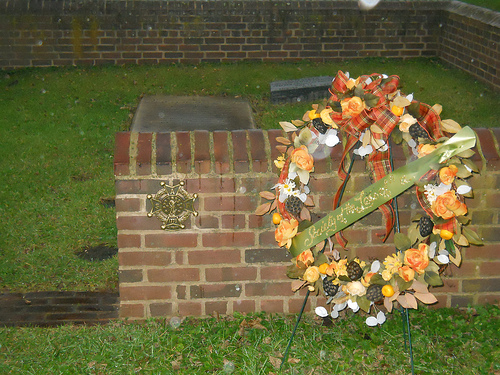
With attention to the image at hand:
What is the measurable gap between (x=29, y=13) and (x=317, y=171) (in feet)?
28.8

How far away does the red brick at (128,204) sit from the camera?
3596mm

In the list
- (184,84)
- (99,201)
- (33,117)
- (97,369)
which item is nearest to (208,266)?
(97,369)

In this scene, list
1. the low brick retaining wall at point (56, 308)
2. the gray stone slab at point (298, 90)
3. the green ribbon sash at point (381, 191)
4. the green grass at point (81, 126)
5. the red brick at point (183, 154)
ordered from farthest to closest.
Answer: the gray stone slab at point (298, 90) < the green grass at point (81, 126) < the low brick retaining wall at point (56, 308) < the red brick at point (183, 154) < the green ribbon sash at point (381, 191)

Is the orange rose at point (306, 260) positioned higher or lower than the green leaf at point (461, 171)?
lower

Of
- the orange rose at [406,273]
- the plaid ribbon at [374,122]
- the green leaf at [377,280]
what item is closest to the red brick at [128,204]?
the plaid ribbon at [374,122]

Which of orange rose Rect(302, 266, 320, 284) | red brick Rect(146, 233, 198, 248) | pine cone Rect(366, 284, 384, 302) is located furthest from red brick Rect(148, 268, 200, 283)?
pine cone Rect(366, 284, 384, 302)

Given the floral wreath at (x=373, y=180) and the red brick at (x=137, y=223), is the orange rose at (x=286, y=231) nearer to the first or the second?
the floral wreath at (x=373, y=180)

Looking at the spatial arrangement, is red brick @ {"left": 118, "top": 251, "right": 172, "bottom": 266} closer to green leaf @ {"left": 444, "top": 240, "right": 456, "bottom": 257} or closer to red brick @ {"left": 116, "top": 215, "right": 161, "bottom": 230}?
red brick @ {"left": 116, "top": 215, "right": 161, "bottom": 230}

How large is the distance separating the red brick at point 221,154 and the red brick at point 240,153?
5 cm

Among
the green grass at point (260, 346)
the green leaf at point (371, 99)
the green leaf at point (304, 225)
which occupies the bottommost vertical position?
the green grass at point (260, 346)

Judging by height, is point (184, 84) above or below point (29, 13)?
below

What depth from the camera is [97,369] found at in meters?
3.51

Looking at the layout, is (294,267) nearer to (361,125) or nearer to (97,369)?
(361,125)

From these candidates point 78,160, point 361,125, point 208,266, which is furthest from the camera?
point 78,160
